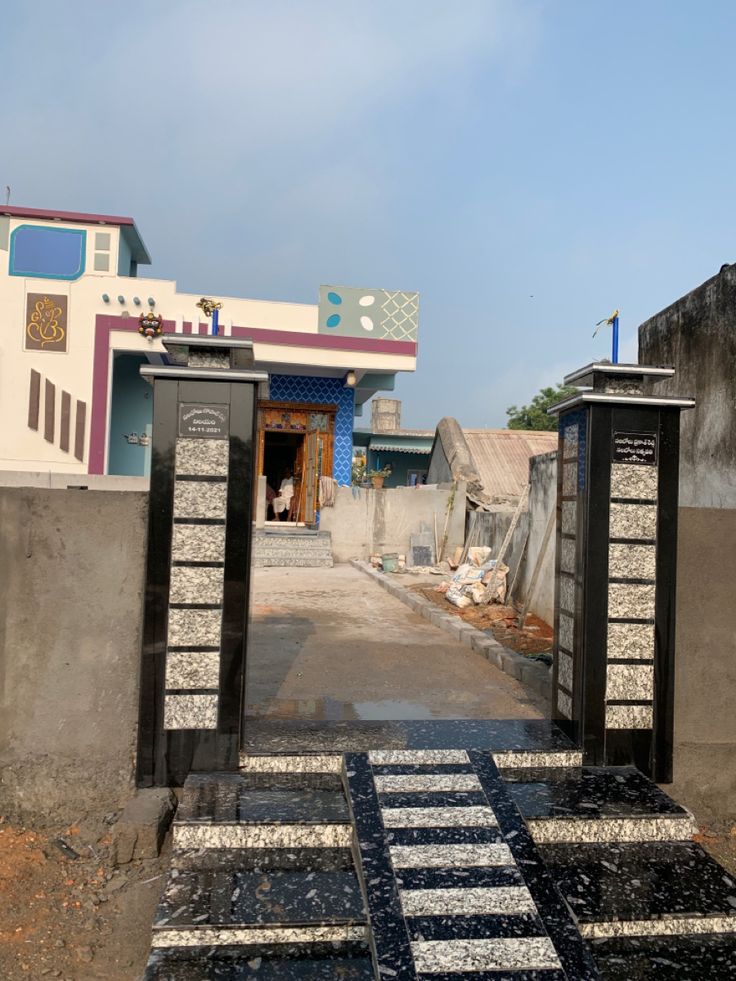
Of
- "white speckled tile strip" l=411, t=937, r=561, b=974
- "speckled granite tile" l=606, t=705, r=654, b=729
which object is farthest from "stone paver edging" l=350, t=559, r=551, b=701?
"white speckled tile strip" l=411, t=937, r=561, b=974

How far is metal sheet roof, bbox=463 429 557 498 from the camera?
15.7 metres

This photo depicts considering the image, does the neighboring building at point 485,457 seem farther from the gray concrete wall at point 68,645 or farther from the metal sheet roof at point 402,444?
the gray concrete wall at point 68,645

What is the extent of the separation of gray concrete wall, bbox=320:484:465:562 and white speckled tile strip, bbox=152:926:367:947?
12.2 m

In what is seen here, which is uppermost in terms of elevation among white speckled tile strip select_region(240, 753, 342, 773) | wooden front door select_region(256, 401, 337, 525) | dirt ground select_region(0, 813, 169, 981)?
wooden front door select_region(256, 401, 337, 525)

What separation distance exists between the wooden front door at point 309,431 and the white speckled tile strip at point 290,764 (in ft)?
44.5

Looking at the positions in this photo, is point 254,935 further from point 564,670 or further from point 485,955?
point 564,670

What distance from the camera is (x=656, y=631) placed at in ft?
12.8

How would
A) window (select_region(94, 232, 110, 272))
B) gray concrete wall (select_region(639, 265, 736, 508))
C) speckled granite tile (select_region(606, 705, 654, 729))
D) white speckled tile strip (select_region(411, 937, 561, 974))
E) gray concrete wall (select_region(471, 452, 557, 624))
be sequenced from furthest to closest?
1. window (select_region(94, 232, 110, 272))
2. gray concrete wall (select_region(471, 452, 557, 624))
3. gray concrete wall (select_region(639, 265, 736, 508))
4. speckled granite tile (select_region(606, 705, 654, 729))
5. white speckled tile strip (select_region(411, 937, 561, 974))

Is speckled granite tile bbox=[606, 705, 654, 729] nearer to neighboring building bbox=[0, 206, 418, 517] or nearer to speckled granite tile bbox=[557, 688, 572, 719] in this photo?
speckled granite tile bbox=[557, 688, 572, 719]

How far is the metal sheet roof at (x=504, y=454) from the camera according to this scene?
1569cm

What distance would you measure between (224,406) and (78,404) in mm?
11748

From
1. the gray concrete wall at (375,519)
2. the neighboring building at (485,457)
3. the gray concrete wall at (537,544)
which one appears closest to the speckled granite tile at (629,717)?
the gray concrete wall at (537,544)

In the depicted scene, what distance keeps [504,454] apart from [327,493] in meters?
4.27

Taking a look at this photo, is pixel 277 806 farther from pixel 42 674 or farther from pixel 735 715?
pixel 735 715
